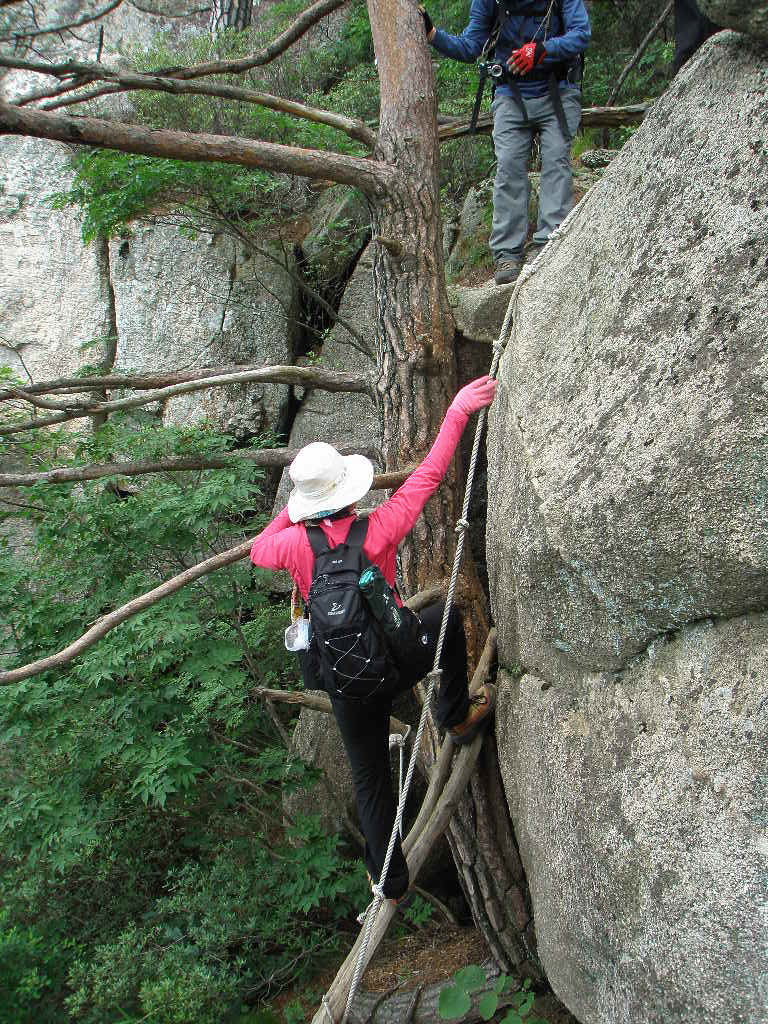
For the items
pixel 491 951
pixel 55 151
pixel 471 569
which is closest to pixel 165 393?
pixel 471 569

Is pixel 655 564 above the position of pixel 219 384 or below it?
below

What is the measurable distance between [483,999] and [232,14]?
1162cm

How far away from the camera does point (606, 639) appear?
3.07 metres

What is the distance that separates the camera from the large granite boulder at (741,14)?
7.88 ft

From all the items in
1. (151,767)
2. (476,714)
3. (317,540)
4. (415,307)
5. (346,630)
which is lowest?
(151,767)

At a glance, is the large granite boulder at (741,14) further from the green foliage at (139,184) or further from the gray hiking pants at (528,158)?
the green foliage at (139,184)

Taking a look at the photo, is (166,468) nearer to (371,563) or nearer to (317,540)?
A: (317,540)

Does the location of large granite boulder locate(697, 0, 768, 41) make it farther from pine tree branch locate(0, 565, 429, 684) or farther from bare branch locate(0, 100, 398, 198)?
pine tree branch locate(0, 565, 429, 684)

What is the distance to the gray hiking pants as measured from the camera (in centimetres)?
489

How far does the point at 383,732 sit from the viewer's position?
12.6ft

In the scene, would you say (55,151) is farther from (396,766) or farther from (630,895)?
(630,895)

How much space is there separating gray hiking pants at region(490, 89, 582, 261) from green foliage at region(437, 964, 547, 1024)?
181 inches

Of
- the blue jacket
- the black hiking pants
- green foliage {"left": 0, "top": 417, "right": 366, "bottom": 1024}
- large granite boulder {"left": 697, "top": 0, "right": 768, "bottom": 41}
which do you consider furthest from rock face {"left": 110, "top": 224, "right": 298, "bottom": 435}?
large granite boulder {"left": 697, "top": 0, "right": 768, "bottom": 41}

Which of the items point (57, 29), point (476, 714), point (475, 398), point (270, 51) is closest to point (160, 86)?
point (270, 51)
